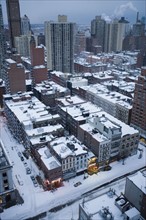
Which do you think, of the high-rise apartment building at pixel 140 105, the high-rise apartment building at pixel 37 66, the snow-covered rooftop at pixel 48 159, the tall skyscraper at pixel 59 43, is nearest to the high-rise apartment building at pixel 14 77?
the high-rise apartment building at pixel 37 66

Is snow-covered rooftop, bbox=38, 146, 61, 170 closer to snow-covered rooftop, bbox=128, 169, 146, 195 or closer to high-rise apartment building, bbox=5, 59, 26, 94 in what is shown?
snow-covered rooftop, bbox=128, 169, 146, 195

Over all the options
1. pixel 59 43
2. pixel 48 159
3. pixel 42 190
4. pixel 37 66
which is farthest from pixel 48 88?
pixel 42 190

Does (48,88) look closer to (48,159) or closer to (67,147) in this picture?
(67,147)

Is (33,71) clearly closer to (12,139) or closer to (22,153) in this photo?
(12,139)

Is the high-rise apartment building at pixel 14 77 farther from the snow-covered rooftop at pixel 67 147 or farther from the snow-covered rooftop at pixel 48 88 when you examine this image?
the snow-covered rooftop at pixel 67 147

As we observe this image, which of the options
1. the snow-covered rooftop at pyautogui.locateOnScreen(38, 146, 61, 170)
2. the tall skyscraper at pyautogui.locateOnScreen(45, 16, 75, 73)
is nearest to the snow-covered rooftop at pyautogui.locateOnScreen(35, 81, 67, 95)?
the tall skyscraper at pyautogui.locateOnScreen(45, 16, 75, 73)

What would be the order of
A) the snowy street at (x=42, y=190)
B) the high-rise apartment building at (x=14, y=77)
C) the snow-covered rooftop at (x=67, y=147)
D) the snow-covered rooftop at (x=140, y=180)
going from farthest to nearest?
1. the high-rise apartment building at (x=14, y=77)
2. the snow-covered rooftop at (x=67, y=147)
3. the snowy street at (x=42, y=190)
4. the snow-covered rooftop at (x=140, y=180)
